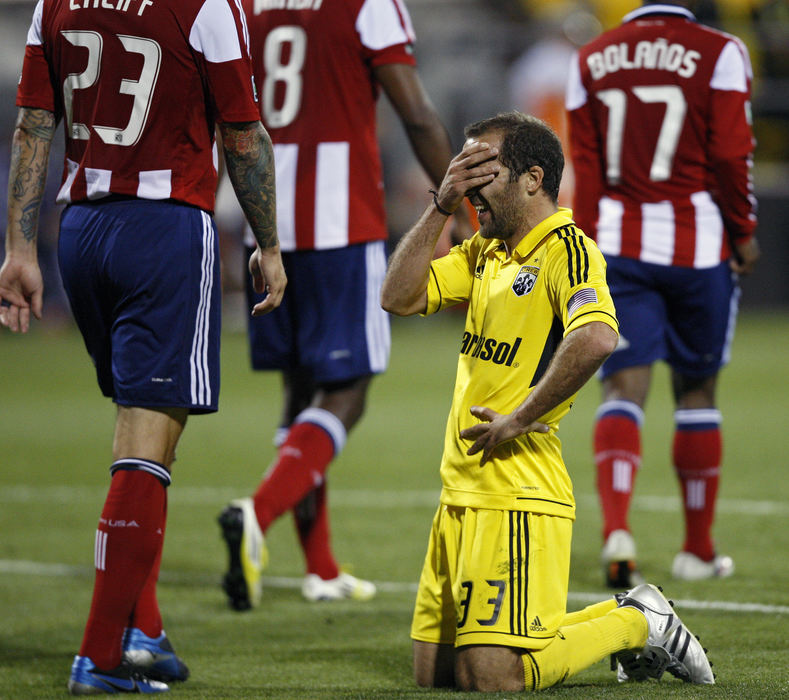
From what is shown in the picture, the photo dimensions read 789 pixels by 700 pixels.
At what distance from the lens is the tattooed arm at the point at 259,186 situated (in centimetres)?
348

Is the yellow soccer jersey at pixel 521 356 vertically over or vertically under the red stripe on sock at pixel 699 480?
over

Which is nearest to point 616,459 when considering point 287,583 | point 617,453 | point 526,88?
point 617,453

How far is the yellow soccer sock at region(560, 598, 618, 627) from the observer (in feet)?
11.0

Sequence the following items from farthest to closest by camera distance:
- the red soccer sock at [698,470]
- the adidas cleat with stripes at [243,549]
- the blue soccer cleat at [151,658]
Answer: the red soccer sock at [698,470]
the adidas cleat with stripes at [243,549]
the blue soccer cleat at [151,658]

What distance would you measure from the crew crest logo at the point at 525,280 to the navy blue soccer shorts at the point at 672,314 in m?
1.65

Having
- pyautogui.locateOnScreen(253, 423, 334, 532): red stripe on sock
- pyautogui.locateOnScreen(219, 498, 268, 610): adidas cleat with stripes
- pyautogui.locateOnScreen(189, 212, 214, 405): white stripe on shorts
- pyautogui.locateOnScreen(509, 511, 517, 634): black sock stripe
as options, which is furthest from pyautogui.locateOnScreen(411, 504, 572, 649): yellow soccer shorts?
pyautogui.locateOnScreen(253, 423, 334, 532): red stripe on sock

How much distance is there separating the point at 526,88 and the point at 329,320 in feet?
46.2

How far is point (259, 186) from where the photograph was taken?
3531mm

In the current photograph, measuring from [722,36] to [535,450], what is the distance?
2.38 metres

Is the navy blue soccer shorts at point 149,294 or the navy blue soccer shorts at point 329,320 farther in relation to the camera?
the navy blue soccer shorts at point 329,320

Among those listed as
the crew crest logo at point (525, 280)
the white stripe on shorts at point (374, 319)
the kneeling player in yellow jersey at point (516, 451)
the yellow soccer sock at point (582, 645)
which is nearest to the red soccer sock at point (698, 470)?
the white stripe on shorts at point (374, 319)

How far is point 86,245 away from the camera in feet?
11.4

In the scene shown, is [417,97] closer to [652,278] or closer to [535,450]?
[652,278]

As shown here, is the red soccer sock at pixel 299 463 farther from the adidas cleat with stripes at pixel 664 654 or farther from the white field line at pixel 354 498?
the white field line at pixel 354 498
